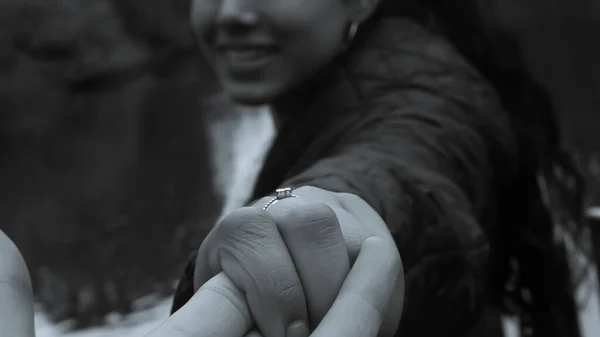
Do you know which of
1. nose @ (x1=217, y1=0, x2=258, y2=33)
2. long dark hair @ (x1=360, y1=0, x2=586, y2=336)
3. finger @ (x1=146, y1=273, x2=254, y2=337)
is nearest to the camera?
finger @ (x1=146, y1=273, x2=254, y2=337)

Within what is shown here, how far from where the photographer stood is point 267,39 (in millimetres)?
658

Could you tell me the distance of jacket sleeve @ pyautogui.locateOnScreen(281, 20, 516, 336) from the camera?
0.51 meters

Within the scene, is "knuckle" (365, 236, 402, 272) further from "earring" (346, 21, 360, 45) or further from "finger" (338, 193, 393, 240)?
"earring" (346, 21, 360, 45)

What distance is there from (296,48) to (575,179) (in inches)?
16.5

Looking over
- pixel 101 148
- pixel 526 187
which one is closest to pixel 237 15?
pixel 526 187

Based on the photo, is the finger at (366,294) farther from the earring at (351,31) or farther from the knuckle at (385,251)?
the earring at (351,31)

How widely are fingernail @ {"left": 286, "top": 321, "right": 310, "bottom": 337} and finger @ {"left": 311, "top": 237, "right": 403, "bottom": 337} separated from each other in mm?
20

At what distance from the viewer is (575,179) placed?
0.94m

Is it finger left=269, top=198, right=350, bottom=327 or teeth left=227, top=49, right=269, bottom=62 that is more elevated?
finger left=269, top=198, right=350, bottom=327

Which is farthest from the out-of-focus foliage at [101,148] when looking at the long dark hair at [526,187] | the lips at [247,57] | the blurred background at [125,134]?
the lips at [247,57]

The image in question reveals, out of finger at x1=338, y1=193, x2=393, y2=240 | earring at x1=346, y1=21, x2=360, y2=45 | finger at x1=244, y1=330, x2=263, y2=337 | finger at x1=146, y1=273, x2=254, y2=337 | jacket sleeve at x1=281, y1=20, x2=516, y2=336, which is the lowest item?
jacket sleeve at x1=281, y1=20, x2=516, y2=336

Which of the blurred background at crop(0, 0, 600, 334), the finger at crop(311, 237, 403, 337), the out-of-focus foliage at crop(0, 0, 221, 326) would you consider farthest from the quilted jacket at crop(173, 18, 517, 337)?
the out-of-focus foliage at crop(0, 0, 221, 326)

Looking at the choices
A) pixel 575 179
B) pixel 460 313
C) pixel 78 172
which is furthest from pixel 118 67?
pixel 460 313

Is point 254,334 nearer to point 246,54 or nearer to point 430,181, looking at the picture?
point 430,181
